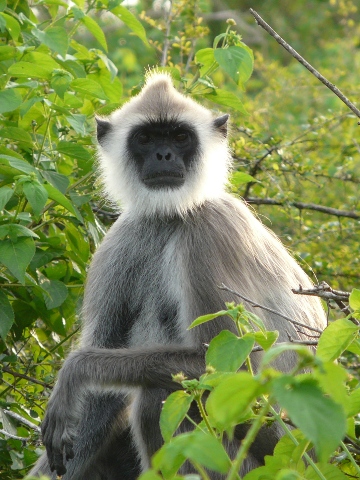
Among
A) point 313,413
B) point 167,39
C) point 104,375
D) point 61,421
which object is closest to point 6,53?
point 167,39

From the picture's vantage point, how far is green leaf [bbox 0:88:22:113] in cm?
345

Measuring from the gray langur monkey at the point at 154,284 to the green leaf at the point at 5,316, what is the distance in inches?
11.6

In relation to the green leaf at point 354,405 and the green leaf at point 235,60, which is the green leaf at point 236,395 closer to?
the green leaf at point 354,405

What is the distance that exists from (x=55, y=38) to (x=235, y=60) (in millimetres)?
780

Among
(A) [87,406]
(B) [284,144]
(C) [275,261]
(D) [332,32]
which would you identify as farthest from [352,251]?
(D) [332,32]

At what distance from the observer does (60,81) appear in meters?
3.57

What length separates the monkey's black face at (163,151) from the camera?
12.4 ft

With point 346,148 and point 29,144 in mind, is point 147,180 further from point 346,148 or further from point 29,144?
Answer: point 346,148

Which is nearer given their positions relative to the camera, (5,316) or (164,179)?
(5,316)

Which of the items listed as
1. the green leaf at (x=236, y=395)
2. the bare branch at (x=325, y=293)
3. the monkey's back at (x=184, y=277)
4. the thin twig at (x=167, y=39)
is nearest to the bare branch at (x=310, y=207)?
the monkey's back at (x=184, y=277)

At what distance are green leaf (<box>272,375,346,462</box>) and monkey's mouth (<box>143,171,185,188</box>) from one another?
2295mm

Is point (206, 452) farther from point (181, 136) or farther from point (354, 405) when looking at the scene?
point (181, 136)

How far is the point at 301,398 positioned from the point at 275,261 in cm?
234

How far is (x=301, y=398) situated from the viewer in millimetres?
1500
